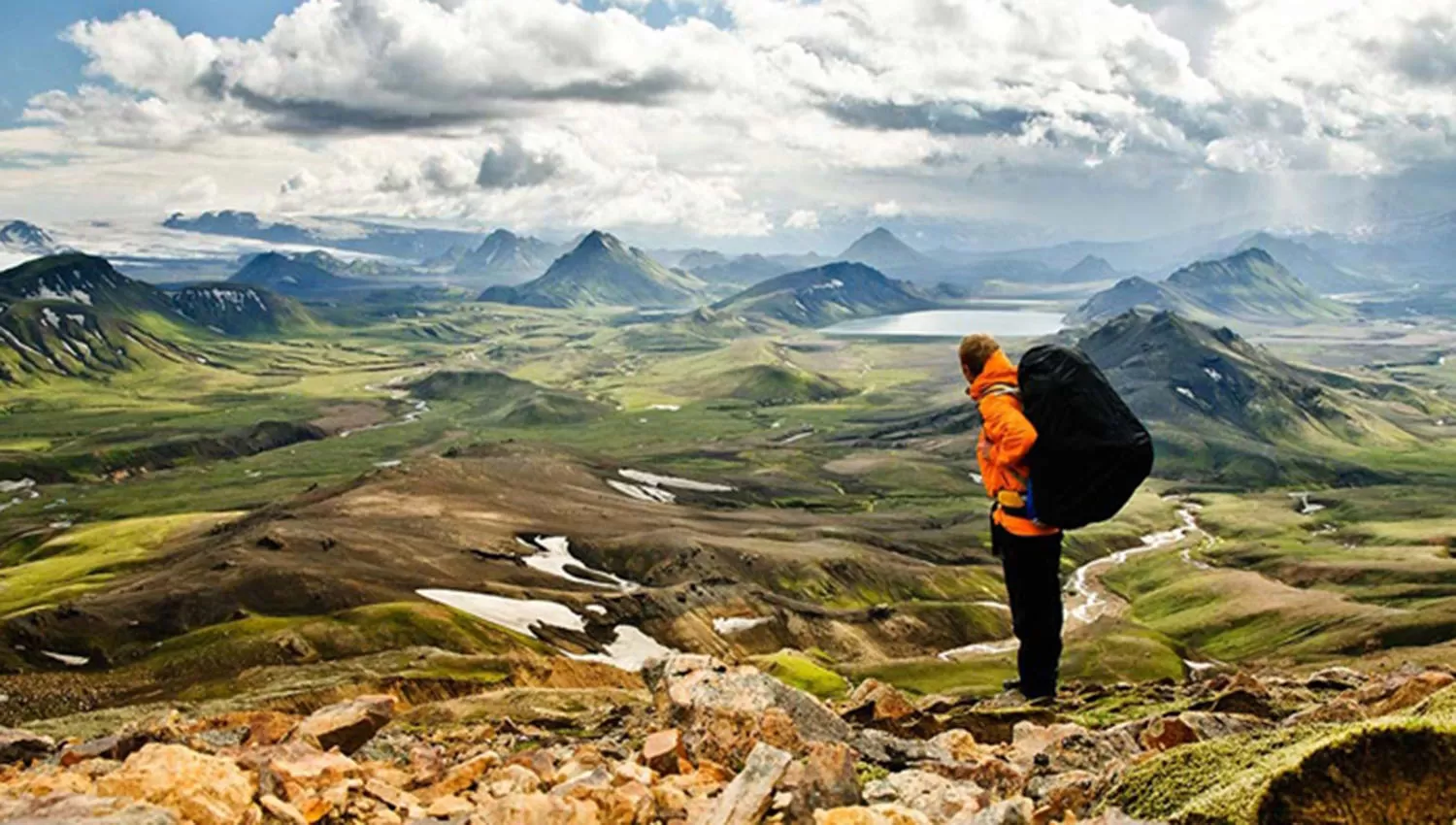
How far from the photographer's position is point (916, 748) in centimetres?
1977

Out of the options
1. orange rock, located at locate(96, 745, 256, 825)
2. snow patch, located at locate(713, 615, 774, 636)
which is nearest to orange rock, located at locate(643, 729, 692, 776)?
orange rock, located at locate(96, 745, 256, 825)

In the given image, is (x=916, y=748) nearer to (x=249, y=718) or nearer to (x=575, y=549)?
(x=249, y=718)

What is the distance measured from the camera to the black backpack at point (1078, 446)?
18.6m

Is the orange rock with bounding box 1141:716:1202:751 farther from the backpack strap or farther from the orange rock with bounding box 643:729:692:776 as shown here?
the orange rock with bounding box 643:729:692:776

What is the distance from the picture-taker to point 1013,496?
20.3m

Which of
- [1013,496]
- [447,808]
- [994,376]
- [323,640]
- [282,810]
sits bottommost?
[323,640]

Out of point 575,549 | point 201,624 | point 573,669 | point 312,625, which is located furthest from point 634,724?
point 575,549

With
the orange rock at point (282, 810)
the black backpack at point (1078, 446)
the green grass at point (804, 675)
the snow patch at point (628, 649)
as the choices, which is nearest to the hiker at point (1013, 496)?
the black backpack at point (1078, 446)

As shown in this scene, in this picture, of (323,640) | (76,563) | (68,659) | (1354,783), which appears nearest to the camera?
(1354,783)

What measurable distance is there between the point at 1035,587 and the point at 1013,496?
7.54ft

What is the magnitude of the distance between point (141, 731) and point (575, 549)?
155457mm

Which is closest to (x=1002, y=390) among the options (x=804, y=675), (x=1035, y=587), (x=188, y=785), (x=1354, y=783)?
(x=1035, y=587)

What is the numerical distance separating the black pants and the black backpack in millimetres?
1120

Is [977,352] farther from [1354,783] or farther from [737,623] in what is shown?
[737,623]
